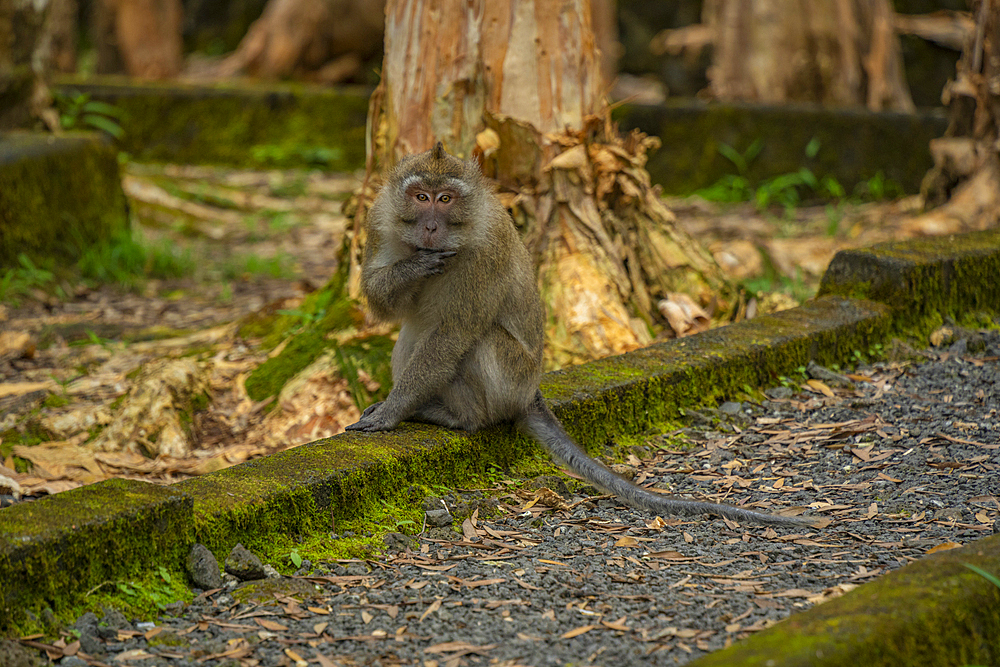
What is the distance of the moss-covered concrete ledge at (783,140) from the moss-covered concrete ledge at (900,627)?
7608mm

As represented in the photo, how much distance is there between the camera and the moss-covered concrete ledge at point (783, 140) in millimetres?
9539

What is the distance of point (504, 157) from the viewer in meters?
5.16

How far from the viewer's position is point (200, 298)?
708cm

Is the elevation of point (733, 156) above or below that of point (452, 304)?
above

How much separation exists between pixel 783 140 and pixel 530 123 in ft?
17.4

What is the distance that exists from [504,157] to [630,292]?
3.14 feet

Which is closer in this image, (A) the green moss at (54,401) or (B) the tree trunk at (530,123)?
(A) the green moss at (54,401)

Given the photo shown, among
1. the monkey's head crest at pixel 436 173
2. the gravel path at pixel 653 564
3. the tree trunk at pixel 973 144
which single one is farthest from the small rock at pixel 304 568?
the tree trunk at pixel 973 144

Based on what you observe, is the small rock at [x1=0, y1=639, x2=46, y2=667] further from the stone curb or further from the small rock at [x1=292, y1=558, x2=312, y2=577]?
the small rock at [x1=292, y1=558, x2=312, y2=577]

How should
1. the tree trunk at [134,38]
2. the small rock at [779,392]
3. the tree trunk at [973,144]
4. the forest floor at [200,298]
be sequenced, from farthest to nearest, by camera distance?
1. the tree trunk at [134,38]
2. the tree trunk at [973,144]
3. the forest floor at [200,298]
4. the small rock at [779,392]

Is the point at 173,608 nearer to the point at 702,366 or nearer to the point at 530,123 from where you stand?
the point at 702,366

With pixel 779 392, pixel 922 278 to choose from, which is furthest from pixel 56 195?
pixel 922 278

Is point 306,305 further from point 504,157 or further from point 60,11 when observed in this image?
point 60,11

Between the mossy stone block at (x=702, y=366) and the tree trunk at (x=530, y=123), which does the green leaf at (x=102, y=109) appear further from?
the mossy stone block at (x=702, y=366)
